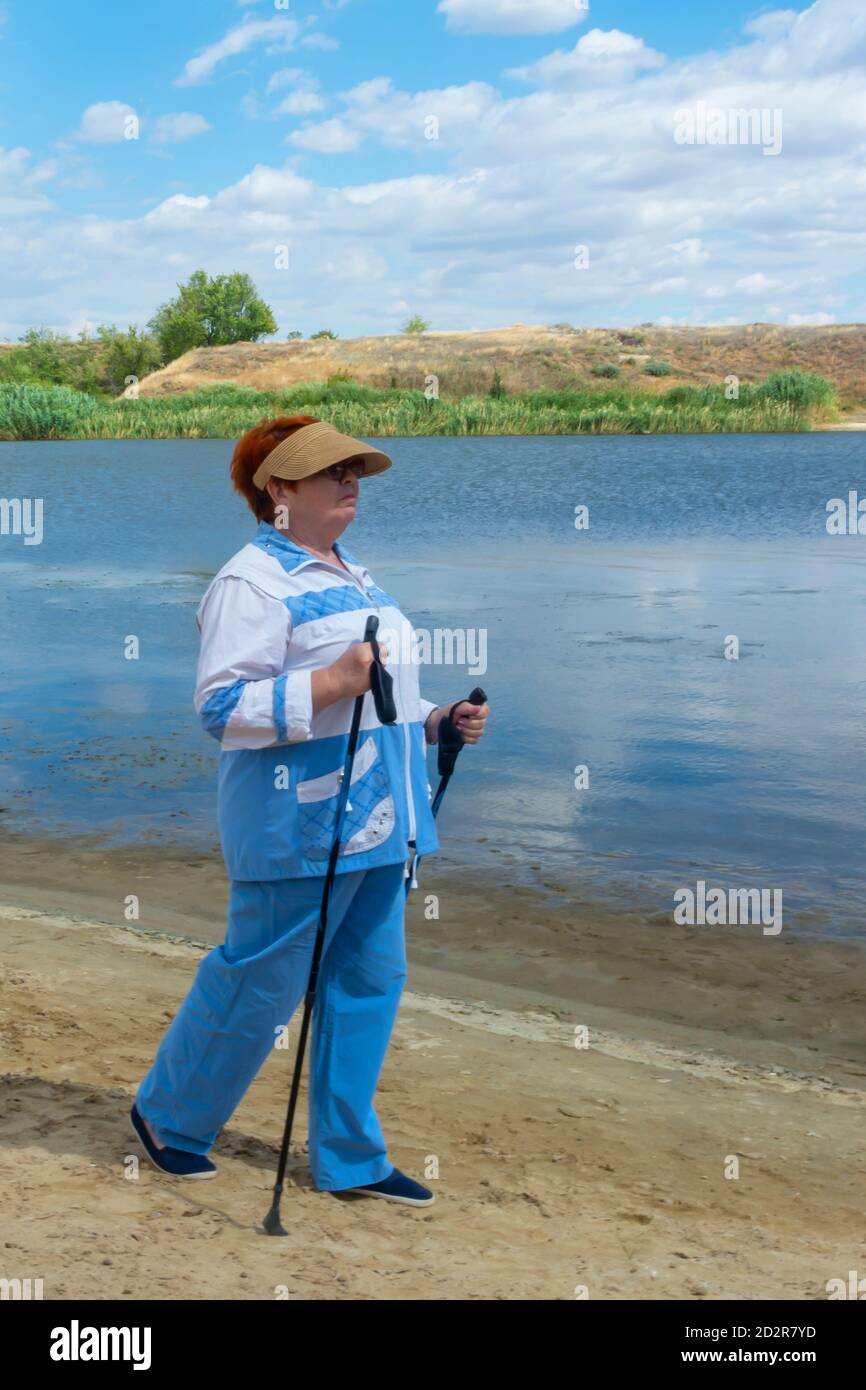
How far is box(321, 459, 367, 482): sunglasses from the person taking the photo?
3650mm

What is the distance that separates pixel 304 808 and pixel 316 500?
2.41 ft

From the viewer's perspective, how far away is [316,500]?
366cm

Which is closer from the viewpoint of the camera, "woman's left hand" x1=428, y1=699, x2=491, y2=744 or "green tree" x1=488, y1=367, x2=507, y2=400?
"woman's left hand" x1=428, y1=699, x2=491, y2=744

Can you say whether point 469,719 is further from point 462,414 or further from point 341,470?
point 462,414

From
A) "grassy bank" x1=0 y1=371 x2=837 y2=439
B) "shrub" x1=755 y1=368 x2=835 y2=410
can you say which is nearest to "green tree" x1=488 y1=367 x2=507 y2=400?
"grassy bank" x1=0 y1=371 x2=837 y2=439

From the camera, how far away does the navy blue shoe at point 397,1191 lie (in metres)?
3.80

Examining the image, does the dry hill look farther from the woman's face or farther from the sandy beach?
the woman's face

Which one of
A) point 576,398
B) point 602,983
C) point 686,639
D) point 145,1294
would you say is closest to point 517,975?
point 602,983

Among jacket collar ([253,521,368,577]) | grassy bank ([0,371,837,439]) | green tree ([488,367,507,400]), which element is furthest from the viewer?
green tree ([488,367,507,400])

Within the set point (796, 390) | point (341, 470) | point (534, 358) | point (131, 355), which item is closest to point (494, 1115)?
point (341, 470)

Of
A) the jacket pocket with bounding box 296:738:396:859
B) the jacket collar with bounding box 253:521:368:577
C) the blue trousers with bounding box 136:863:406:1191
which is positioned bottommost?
the blue trousers with bounding box 136:863:406:1191

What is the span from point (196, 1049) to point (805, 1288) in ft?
4.97

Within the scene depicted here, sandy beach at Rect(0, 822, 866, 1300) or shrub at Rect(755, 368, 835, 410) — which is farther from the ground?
shrub at Rect(755, 368, 835, 410)

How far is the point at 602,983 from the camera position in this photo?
20.3 ft
